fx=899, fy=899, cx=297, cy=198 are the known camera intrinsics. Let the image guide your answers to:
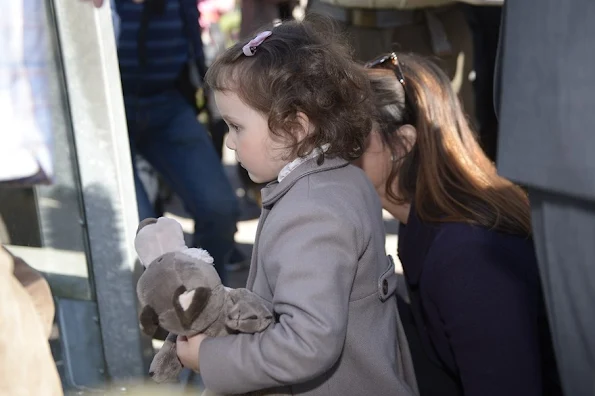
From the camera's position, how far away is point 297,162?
Result: 5.37ft

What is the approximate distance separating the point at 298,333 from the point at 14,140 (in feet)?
3.25

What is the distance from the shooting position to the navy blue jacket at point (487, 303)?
189 centimetres

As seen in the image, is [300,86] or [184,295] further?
[300,86]

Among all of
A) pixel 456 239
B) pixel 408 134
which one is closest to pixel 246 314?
pixel 456 239

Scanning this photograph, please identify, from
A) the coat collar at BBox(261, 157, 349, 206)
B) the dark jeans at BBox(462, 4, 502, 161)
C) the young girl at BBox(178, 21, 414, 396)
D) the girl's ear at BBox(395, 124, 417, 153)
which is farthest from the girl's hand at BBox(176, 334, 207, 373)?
the dark jeans at BBox(462, 4, 502, 161)

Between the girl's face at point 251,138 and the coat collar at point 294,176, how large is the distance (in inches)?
A: 1.3

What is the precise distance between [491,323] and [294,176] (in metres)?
0.58

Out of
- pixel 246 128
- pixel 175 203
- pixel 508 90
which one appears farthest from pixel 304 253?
pixel 175 203

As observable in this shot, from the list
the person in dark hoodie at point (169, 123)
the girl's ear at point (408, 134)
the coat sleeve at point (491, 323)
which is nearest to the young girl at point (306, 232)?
the coat sleeve at point (491, 323)

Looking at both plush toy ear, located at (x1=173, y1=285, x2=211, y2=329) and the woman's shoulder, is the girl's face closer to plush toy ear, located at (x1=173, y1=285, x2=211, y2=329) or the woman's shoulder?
plush toy ear, located at (x1=173, y1=285, x2=211, y2=329)

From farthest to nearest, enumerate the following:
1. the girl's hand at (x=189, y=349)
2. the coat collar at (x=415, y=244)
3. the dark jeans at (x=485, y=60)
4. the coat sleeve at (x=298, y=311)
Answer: the dark jeans at (x=485, y=60) < the coat collar at (x=415, y=244) < the girl's hand at (x=189, y=349) < the coat sleeve at (x=298, y=311)

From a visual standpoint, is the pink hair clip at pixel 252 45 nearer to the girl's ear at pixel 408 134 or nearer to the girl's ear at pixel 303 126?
the girl's ear at pixel 303 126

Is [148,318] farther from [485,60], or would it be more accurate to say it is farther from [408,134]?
[485,60]

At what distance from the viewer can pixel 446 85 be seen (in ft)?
6.93
